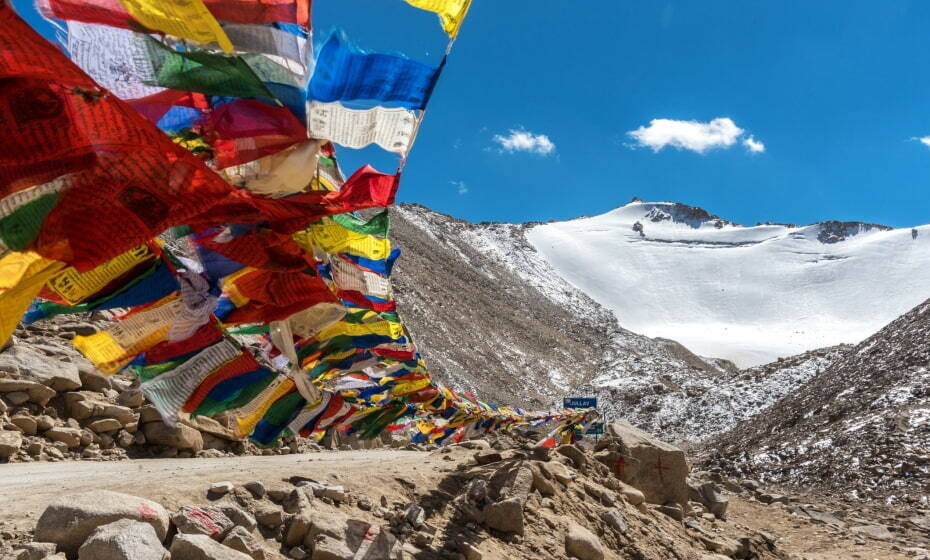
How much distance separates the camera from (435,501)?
5.94 meters

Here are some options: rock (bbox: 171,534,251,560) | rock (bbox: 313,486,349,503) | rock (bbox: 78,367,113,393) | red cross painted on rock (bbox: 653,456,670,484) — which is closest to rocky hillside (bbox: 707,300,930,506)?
red cross painted on rock (bbox: 653,456,670,484)

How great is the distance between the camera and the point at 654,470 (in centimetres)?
951

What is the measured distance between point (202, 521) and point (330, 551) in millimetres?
780

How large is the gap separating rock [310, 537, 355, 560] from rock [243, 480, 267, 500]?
76 cm

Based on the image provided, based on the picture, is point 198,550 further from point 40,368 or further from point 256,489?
point 40,368

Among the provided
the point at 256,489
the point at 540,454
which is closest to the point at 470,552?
the point at 256,489

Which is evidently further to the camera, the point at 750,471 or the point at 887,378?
the point at 887,378

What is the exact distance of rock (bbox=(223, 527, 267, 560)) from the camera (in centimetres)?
394

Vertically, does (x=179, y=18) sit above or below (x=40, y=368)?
above

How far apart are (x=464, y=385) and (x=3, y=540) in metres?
27.4

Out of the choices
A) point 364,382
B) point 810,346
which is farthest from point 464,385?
point 810,346

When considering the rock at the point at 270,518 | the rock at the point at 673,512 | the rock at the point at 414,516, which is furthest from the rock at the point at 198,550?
the rock at the point at 673,512

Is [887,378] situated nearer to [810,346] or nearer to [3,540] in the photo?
[3,540]

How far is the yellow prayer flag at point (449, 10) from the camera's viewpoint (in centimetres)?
356
